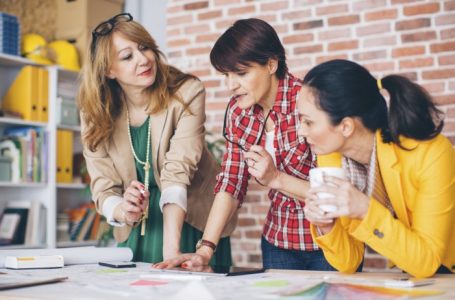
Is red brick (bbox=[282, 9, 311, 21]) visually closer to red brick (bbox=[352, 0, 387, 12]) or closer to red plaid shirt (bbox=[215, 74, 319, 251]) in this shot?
red brick (bbox=[352, 0, 387, 12])

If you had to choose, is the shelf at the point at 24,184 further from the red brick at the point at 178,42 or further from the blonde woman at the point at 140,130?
the blonde woman at the point at 140,130

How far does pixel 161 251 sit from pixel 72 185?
218 centimetres

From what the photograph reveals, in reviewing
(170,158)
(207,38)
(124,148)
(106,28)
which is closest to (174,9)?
(207,38)

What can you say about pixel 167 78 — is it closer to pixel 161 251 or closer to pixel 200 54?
pixel 161 251

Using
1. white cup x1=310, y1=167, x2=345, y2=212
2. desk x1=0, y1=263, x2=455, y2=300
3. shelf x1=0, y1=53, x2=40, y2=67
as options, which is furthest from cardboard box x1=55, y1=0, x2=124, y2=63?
white cup x1=310, y1=167, x2=345, y2=212

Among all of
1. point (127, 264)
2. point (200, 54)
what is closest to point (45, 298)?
point (127, 264)

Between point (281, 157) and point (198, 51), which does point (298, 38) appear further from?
point (281, 157)

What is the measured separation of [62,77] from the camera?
4.34 m

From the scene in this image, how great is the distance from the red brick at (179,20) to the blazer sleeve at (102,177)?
1.88 metres

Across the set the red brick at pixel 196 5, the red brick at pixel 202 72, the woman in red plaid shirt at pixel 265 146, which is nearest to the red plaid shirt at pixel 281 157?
the woman in red plaid shirt at pixel 265 146

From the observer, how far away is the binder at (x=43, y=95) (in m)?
4.07

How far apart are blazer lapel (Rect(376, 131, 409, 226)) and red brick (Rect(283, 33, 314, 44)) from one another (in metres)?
2.10

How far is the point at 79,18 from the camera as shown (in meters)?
4.27

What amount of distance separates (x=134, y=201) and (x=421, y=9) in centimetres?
202
